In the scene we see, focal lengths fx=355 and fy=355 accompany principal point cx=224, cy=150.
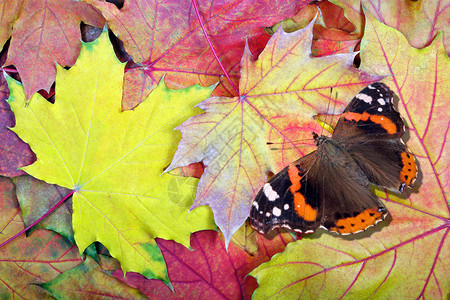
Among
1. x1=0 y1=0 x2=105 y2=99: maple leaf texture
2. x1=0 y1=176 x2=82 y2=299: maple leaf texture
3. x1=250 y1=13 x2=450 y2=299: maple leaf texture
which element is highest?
x1=0 y1=0 x2=105 y2=99: maple leaf texture

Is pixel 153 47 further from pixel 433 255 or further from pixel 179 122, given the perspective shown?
pixel 433 255

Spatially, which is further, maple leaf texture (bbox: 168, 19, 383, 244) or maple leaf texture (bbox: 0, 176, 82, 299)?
maple leaf texture (bbox: 0, 176, 82, 299)

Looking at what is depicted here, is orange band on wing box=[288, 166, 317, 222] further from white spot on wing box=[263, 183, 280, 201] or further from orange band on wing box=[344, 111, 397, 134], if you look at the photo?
orange band on wing box=[344, 111, 397, 134]

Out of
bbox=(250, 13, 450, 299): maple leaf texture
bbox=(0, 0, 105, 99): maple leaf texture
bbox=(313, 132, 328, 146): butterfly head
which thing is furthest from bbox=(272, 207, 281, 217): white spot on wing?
bbox=(0, 0, 105, 99): maple leaf texture

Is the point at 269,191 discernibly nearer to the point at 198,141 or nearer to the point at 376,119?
the point at 198,141

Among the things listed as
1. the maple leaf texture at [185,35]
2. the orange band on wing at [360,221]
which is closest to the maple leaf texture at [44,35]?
the maple leaf texture at [185,35]

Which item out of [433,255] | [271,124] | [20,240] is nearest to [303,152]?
[271,124]
